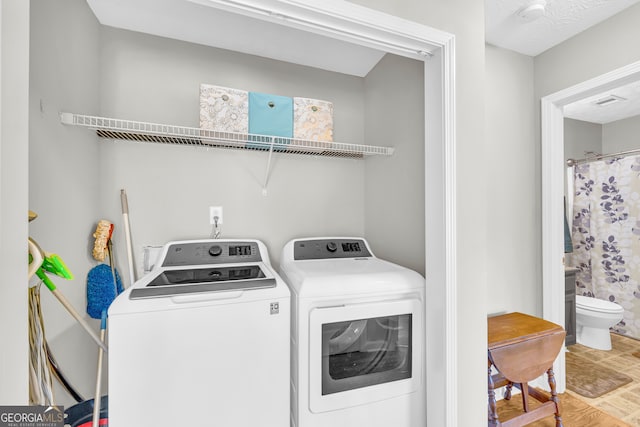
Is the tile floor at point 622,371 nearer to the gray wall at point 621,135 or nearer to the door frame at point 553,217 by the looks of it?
the door frame at point 553,217

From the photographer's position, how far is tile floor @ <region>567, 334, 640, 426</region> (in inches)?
70.7

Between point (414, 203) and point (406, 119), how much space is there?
0.56 metres

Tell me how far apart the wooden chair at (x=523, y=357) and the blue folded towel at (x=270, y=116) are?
1733 mm

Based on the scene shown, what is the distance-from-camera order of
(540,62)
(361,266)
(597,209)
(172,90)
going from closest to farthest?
1. (361,266)
2. (172,90)
3. (540,62)
4. (597,209)

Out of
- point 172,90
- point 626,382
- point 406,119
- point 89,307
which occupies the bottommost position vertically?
point 626,382

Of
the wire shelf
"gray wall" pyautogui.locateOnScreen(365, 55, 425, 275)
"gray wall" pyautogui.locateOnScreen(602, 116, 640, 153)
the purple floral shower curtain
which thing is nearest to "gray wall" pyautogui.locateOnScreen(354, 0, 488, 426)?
"gray wall" pyautogui.locateOnScreen(365, 55, 425, 275)

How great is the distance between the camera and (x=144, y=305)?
1.03 meters

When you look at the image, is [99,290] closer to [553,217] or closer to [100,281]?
[100,281]
